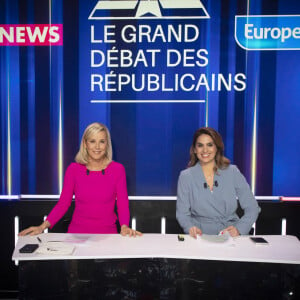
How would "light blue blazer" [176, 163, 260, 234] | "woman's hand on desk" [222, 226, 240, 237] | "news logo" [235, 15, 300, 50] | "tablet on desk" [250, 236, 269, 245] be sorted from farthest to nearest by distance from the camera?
1. "news logo" [235, 15, 300, 50]
2. "light blue blazer" [176, 163, 260, 234]
3. "woman's hand on desk" [222, 226, 240, 237]
4. "tablet on desk" [250, 236, 269, 245]

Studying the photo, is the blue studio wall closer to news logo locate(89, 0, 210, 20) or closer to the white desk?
news logo locate(89, 0, 210, 20)

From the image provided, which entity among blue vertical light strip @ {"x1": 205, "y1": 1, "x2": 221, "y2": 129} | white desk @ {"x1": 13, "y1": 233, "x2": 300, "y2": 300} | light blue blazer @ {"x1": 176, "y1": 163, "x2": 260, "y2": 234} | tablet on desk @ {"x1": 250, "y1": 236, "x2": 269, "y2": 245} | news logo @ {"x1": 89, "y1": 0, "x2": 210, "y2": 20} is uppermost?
news logo @ {"x1": 89, "y1": 0, "x2": 210, "y2": 20}

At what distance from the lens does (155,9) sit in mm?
3443

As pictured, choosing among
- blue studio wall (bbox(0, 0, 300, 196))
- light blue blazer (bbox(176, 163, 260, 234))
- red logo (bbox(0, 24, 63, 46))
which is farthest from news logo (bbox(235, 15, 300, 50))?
red logo (bbox(0, 24, 63, 46))

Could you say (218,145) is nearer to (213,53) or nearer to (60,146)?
(213,53)

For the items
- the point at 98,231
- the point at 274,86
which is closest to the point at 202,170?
the point at 98,231

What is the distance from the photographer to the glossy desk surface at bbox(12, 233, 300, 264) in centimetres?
203

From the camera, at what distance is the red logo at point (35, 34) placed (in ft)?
11.4

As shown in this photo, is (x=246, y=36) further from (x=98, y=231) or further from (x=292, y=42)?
(x=98, y=231)

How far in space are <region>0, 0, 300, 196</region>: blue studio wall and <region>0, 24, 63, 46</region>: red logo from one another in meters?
0.03

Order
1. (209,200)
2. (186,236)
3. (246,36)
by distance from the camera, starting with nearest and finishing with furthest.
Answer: (186,236), (209,200), (246,36)

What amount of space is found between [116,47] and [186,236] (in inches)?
75.4

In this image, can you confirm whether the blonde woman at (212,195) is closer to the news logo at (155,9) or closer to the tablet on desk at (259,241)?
the tablet on desk at (259,241)

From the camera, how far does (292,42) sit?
344 centimetres
